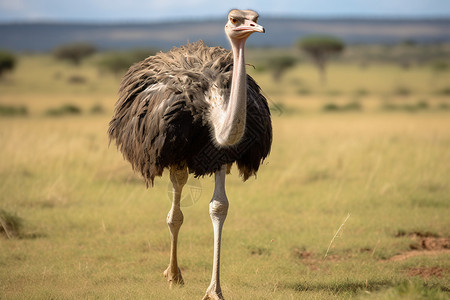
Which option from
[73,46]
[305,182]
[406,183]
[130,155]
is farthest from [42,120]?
[73,46]

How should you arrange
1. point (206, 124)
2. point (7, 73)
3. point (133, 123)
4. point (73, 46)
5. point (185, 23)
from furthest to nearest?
1. point (185, 23)
2. point (73, 46)
3. point (7, 73)
4. point (133, 123)
5. point (206, 124)

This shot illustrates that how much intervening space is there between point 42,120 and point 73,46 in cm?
4061

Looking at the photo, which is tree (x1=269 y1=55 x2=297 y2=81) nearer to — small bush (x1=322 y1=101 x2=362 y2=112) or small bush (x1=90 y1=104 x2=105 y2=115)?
small bush (x1=322 y1=101 x2=362 y2=112)

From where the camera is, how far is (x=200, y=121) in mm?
4637

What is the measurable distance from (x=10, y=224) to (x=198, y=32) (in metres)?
153

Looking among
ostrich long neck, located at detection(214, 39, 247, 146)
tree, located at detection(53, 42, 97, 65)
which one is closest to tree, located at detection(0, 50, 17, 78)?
tree, located at detection(53, 42, 97, 65)

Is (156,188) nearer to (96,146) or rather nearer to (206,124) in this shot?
(96,146)

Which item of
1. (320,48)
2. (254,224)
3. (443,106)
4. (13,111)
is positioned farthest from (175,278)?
(320,48)

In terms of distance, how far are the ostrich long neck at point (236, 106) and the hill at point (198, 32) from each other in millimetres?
143878

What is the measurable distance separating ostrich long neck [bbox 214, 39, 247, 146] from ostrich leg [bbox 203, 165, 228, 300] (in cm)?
48

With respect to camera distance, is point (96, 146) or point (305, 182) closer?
point (305, 182)

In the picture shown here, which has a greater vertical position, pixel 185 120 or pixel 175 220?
pixel 185 120

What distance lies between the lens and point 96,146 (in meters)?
11.8

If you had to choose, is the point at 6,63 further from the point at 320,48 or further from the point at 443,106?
the point at 443,106
